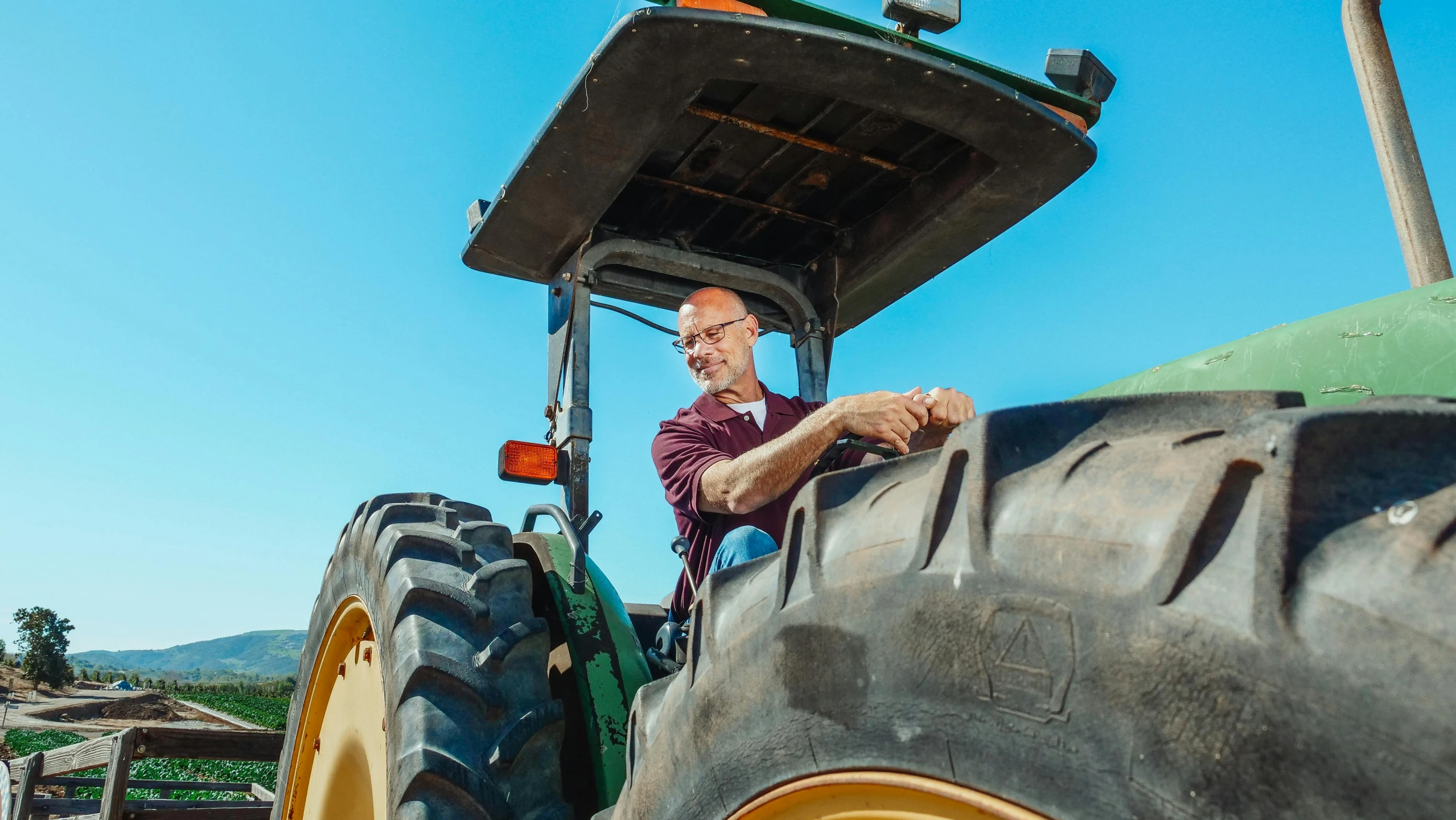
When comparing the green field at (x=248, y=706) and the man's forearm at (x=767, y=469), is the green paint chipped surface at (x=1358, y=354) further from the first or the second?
the green field at (x=248, y=706)

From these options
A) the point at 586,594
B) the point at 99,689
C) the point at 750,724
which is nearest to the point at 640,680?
the point at 586,594

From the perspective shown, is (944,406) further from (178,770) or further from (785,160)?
(178,770)

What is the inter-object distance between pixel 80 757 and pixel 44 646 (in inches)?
3222

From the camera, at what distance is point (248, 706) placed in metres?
57.8

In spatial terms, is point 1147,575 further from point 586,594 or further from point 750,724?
point 586,594

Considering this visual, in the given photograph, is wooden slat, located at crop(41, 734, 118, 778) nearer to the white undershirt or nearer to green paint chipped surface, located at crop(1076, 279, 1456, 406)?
the white undershirt

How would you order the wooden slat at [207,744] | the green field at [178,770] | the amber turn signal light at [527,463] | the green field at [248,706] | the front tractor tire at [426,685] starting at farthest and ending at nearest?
the green field at [248,706]
the green field at [178,770]
the wooden slat at [207,744]
the amber turn signal light at [527,463]
the front tractor tire at [426,685]

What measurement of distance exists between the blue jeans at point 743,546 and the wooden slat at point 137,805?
3393mm

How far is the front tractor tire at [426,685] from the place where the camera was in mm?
1737

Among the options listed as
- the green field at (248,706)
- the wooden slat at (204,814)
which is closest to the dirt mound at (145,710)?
the green field at (248,706)

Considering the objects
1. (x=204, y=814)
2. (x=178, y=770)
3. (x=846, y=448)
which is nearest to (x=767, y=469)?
(x=846, y=448)

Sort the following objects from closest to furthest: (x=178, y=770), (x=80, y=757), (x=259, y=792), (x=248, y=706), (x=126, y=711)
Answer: (x=80, y=757) → (x=259, y=792) → (x=178, y=770) → (x=126, y=711) → (x=248, y=706)

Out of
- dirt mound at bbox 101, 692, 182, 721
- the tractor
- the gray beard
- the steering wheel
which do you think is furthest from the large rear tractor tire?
dirt mound at bbox 101, 692, 182, 721

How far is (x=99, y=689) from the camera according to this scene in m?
77.4
